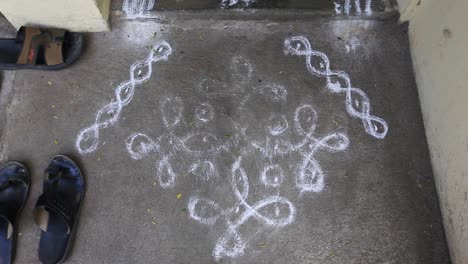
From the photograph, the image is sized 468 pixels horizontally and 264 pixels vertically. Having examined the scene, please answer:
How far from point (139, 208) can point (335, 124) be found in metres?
1.18

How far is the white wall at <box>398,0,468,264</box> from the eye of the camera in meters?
1.76

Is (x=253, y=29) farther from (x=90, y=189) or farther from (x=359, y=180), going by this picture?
(x=90, y=189)

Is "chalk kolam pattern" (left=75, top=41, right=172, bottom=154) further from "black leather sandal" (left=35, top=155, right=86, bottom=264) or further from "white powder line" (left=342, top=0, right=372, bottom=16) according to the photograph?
"white powder line" (left=342, top=0, right=372, bottom=16)

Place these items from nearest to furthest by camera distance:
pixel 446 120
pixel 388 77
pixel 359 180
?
pixel 446 120 → pixel 359 180 → pixel 388 77

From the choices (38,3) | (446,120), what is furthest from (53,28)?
(446,120)

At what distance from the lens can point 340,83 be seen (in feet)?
7.23

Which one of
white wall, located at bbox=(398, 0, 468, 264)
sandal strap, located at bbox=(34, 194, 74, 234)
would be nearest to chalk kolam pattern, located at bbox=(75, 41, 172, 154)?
sandal strap, located at bbox=(34, 194, 74, 234)

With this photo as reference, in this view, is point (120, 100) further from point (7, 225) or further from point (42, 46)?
point (7, 225)

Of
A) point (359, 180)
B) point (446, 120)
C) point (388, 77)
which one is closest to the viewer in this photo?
point (446, 120)

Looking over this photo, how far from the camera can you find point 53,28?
2.26 m

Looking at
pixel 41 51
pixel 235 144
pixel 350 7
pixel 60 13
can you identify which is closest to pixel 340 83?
pixel 350 7

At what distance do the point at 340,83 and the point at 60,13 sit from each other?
1661 millimetres

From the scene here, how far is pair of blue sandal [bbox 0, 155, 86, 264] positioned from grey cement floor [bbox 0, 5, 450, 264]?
52 millimetres

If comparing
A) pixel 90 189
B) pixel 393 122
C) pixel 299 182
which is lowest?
pixel 90 189
